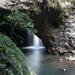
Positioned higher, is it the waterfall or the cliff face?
the cliff face

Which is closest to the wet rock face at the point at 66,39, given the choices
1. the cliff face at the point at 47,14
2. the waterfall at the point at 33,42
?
the cliff face at the point at 47,14

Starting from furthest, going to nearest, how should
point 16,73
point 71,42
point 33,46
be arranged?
point 33,46 → point 71,42 → point 16,73

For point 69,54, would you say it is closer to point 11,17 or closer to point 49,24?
point 49,24

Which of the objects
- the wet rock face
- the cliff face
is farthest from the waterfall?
the wet rock face

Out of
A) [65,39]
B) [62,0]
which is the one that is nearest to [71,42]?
[65,39]

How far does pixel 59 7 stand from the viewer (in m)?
12.2

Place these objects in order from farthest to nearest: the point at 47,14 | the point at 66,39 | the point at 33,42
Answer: the point at 33,42 → the point at 66,39 → the point at 47,14

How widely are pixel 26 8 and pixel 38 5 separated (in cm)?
68

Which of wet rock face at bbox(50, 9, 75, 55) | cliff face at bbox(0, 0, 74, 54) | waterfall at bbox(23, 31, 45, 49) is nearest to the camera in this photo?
cliff face at bbox(0, 0, 74, 54)

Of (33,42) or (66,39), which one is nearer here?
(66,39)

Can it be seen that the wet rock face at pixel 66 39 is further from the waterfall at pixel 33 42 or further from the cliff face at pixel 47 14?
the waterfall at pixel 33 42

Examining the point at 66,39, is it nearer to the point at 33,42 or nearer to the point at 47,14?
the point at 47,14

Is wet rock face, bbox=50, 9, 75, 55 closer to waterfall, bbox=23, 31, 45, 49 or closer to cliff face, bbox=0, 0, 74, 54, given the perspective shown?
cliff face, bbox=0, 0, 74, 54

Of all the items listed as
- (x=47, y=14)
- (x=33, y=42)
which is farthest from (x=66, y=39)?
(x=33, y=42)
